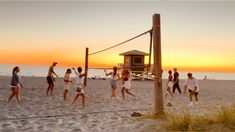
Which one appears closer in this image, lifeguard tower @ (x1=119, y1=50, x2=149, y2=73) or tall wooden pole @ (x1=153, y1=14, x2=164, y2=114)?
tall wooden pole @ (x1=153, y1=14, x2=164, y2=114)

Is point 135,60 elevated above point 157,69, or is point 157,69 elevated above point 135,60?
point 135,60

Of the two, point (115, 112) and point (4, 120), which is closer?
point (4, 120)

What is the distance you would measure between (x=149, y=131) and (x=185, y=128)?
68 cm

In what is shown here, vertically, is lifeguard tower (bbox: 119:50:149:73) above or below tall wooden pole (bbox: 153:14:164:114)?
above

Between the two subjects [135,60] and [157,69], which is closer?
[157,69]

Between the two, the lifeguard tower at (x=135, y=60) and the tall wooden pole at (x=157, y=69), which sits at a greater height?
the lifeguard tower at (x=135, y=60)

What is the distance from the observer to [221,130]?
6.94m

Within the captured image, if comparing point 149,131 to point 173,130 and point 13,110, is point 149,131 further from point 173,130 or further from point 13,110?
point 13,110

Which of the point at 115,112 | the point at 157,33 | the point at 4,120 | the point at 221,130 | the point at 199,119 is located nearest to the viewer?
the point at 221,130

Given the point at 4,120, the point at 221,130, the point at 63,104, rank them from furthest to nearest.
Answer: the point at 63,104 → the point at 4,120 → the point at 221,130

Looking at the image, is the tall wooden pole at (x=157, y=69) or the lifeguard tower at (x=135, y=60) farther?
the lifeguard tower at (x=135, y=60)

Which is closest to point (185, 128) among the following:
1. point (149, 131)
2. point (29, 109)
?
point (149, 131)

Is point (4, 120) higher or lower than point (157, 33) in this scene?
lower

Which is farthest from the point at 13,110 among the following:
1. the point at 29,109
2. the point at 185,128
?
the point at 185,128
